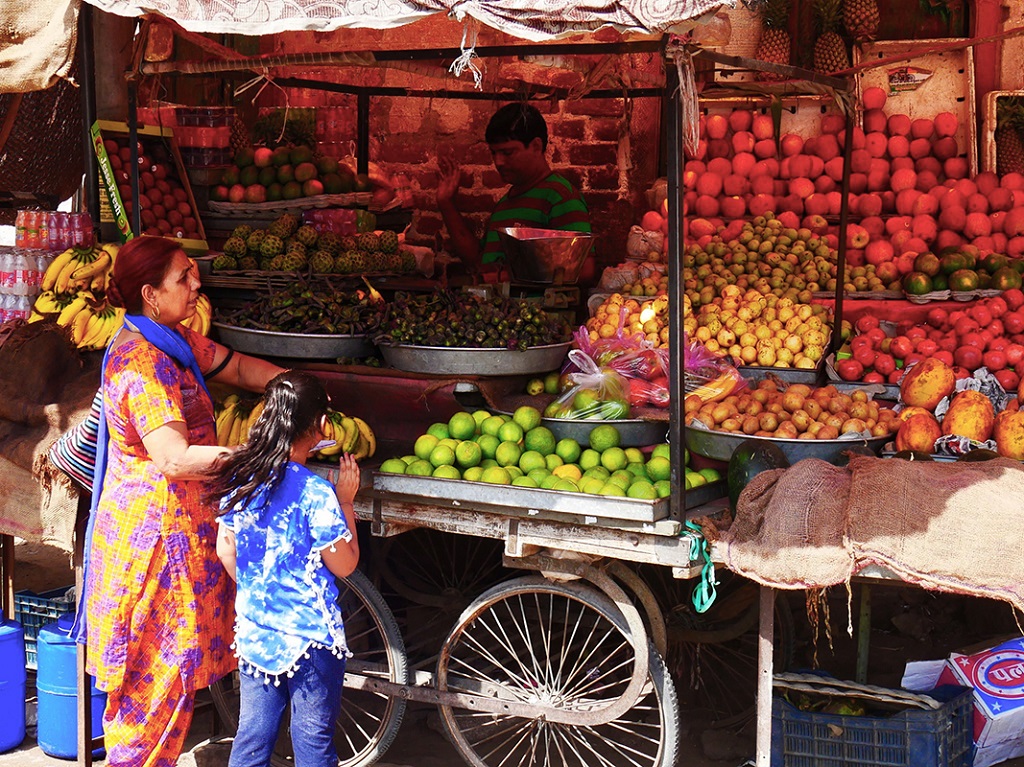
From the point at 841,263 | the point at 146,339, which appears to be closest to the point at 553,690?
the point at 146,339

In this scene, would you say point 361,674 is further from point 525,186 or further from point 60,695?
point 525,186

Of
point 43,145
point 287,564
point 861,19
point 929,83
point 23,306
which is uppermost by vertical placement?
point 861,19

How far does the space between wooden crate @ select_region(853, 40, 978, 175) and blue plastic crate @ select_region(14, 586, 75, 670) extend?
5.45 meters

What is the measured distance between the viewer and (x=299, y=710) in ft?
10.9

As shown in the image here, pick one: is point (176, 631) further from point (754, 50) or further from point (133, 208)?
point (754, 50)

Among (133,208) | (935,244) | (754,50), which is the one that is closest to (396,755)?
(133,208)

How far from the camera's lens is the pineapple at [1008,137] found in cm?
698

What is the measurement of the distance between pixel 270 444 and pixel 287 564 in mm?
349

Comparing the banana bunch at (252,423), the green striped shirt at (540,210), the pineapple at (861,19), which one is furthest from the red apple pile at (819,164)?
the banana bunch at (252,423)

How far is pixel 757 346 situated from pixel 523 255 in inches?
43.8

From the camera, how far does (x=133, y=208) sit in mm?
4910

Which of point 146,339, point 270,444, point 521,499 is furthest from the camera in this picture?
point 521,499

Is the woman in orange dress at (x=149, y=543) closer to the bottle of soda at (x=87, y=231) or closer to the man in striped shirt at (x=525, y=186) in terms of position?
the bottle of soda at (x=87, y=231)

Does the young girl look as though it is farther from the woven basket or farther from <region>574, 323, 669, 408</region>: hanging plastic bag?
the woven basket
